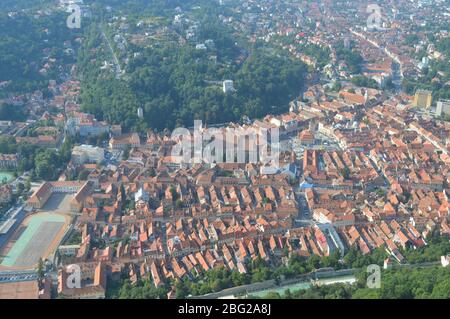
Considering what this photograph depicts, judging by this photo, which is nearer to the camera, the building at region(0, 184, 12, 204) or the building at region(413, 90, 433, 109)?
the building at region(0, 184, 12, 204)

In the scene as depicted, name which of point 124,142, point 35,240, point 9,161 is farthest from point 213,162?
point 9,161

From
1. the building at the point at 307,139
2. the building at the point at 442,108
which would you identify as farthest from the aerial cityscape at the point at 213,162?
the building at the point at 307,139

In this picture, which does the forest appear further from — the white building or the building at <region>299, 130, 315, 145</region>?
the white building

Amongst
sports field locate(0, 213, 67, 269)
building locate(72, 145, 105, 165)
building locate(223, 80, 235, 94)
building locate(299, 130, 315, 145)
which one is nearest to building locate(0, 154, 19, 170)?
building locate(72, 145, 105, 165)

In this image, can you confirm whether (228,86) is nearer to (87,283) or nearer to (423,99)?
(423,99)

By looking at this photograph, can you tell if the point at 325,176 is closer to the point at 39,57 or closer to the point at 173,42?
the point at 173,42
